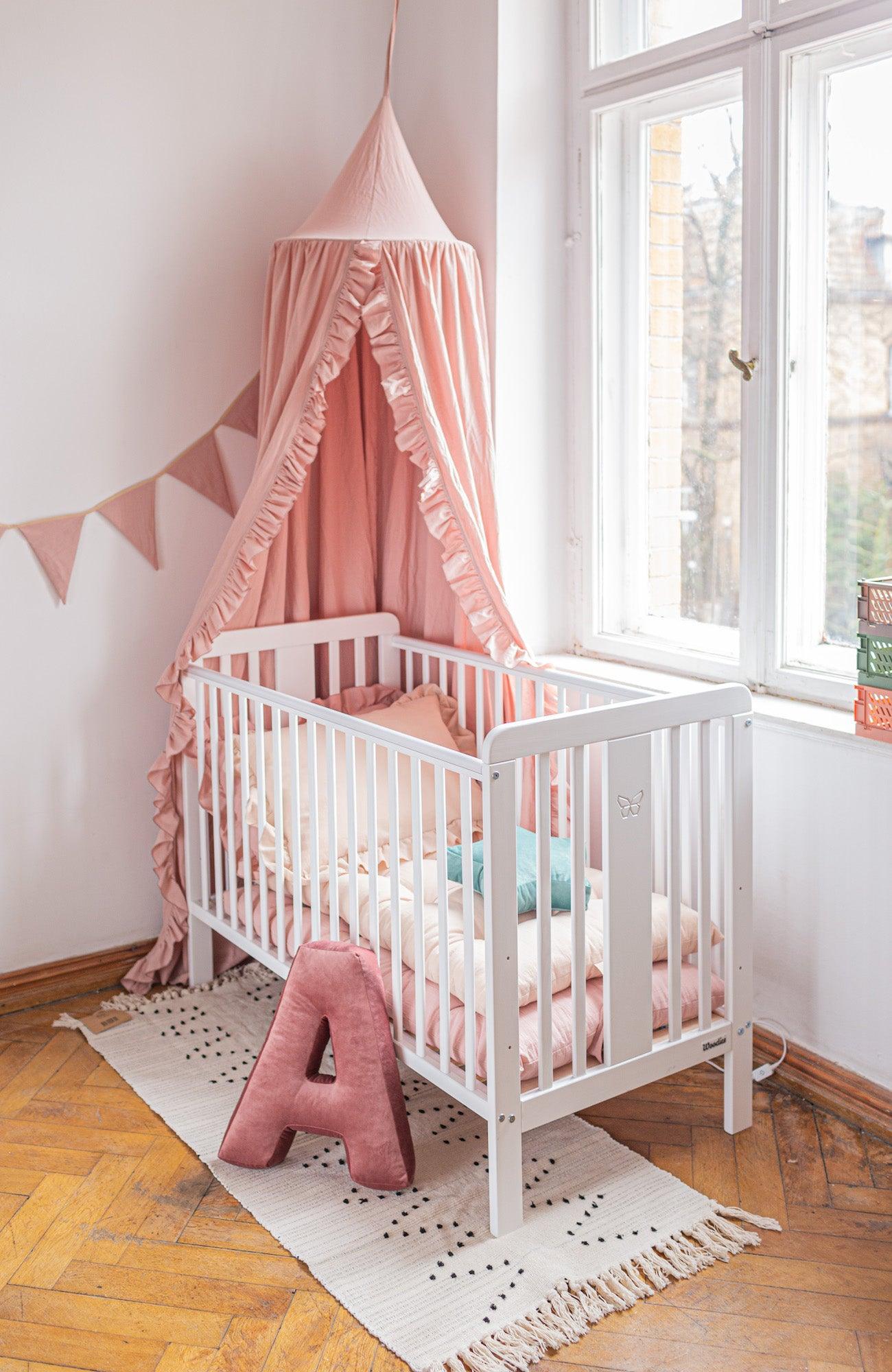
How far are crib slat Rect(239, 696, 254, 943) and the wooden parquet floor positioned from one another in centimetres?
44

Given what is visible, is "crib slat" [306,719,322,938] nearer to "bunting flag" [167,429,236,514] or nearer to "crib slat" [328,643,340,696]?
"crib slat" [328,643,340,696]

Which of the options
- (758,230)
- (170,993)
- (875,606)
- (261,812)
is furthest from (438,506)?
(170,993)

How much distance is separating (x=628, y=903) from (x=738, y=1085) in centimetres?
50

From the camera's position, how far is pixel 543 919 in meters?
2.13

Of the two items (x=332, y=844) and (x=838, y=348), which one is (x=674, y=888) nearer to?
(x=332, y=844)

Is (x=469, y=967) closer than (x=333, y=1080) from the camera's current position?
Yes

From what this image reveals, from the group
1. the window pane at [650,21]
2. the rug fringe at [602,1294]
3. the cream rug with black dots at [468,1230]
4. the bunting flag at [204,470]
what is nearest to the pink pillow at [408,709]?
the bunting flag at [204,470]

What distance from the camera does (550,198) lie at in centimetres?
311

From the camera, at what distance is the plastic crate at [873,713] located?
2316 mm

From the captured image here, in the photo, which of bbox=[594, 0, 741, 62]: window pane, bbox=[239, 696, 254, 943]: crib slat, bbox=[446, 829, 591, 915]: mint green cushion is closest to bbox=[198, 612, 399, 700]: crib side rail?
bbox=[239, 696, 254, 943]: crib slat

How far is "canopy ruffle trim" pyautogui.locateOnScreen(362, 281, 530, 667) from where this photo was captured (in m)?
2.80

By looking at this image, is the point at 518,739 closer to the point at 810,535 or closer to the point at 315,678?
the point at 810,535

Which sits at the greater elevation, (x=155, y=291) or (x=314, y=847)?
(x=155, y=291)

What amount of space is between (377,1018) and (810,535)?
1354 mm
